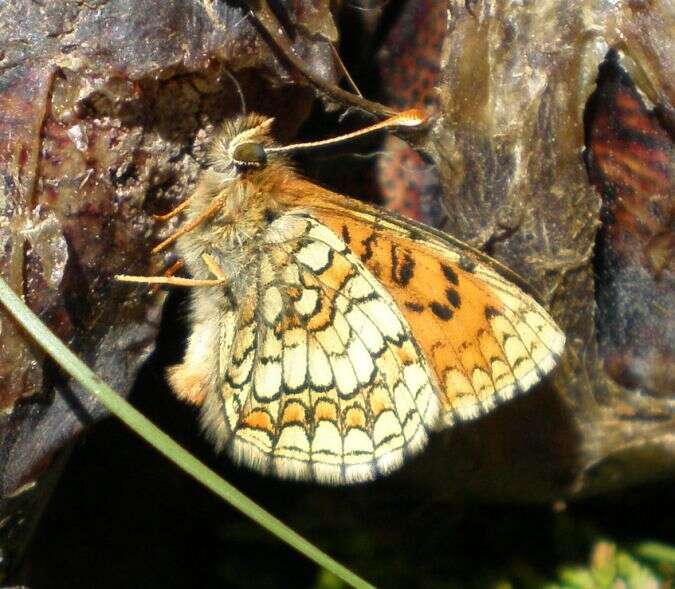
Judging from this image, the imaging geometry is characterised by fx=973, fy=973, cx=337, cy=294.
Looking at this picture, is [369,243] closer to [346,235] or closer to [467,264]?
[346,235]

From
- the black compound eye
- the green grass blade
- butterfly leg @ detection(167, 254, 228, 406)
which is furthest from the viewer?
butterfly leg @ detection(167, 254, 228, 406)

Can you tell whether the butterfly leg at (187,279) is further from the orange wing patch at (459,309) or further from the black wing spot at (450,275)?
the black wing spot at (450,275)

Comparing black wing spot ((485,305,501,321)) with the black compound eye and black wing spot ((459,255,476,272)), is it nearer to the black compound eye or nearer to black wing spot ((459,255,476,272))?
black wing spot ((459,255,476,272))

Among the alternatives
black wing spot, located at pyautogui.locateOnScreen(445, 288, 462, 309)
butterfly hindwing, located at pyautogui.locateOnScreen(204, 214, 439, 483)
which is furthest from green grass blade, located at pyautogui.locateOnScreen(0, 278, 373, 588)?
black wing spot, located at pyautogui.locateOnScreen(445, 288, 462, 309)

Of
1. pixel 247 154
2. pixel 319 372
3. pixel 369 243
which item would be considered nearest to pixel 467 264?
pixel 369 243

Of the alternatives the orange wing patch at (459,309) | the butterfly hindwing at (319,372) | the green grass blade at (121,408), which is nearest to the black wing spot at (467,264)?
the orange wing patch at (459,309)
